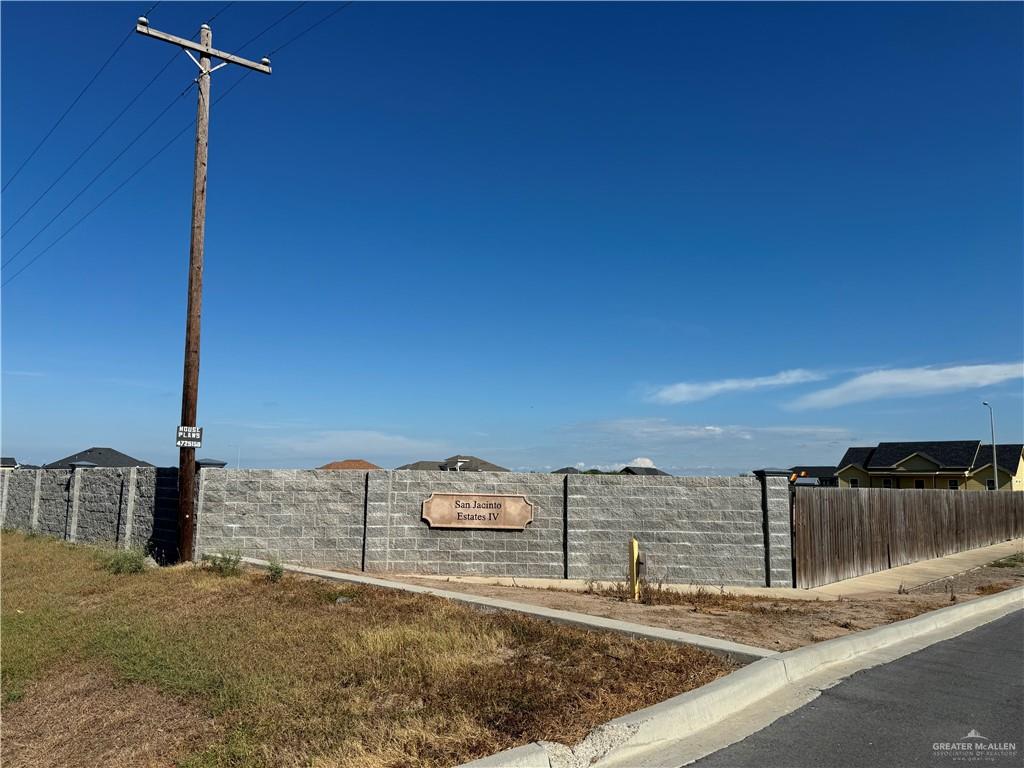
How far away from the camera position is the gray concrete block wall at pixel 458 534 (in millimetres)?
14969

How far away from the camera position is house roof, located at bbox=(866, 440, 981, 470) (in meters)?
54.1

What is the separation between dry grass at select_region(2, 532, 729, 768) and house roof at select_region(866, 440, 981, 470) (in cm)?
5498

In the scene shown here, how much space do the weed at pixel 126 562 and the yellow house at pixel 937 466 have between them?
52275 millimetres

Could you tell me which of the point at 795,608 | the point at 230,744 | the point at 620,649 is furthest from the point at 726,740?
the point at 795,608

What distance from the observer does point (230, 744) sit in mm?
5121

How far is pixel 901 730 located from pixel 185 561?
12.3m

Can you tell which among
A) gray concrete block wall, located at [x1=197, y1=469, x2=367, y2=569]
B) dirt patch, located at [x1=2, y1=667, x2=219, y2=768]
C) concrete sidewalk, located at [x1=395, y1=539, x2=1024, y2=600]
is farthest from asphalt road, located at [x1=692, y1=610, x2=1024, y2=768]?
gray concrete block wall, located at [x1=197, y1=469, x2=367, y2=569]

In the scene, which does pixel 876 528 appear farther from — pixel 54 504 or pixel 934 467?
pixel 934 467

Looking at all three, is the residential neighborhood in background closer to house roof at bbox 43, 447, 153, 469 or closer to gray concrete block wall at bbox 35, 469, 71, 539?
house roof at bbox 43, 447, 153, 469

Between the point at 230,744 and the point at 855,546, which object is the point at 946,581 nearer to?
the point at 855,546

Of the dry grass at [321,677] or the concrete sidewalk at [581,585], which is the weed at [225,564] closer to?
the dry grass at [321,677]

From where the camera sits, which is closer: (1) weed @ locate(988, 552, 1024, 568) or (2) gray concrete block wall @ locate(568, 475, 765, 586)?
(2) gray concrete block wall @ locate(568, 475, 765, 586)

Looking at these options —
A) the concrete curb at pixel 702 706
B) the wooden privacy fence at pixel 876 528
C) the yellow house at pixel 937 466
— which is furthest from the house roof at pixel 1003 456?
the concrete curb at pixel 702 706

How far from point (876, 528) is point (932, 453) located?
43.1m
